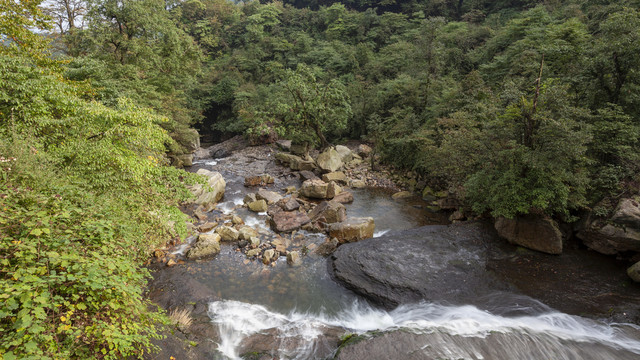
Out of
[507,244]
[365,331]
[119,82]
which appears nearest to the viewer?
[365,331]

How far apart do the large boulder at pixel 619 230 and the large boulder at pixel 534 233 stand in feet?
3.43

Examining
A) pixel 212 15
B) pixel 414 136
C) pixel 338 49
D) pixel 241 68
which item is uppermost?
pixel 212 15

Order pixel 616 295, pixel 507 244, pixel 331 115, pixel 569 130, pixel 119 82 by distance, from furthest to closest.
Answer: pixel 331 115, pixel 119 82, pixel 507 244, pixel 569 130, pixel 616 295

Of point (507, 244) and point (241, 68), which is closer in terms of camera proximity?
point (507, 244)

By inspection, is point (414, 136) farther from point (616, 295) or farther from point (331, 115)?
point (616, 295)

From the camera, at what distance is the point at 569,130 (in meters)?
8.78

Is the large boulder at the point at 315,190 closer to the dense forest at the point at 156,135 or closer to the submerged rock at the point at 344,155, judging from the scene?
the dense forest at the point at 156,135

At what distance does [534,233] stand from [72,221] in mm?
13007

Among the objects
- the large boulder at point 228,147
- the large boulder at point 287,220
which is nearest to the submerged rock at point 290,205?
the large boulder at point 287,220

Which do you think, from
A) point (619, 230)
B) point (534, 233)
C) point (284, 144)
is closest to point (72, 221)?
point (534, 233)

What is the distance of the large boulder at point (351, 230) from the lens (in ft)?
37.7

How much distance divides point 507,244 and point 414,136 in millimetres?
8716

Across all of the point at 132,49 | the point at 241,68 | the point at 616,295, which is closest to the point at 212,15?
the point at 241,68

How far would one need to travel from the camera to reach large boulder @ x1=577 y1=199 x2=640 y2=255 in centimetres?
888
